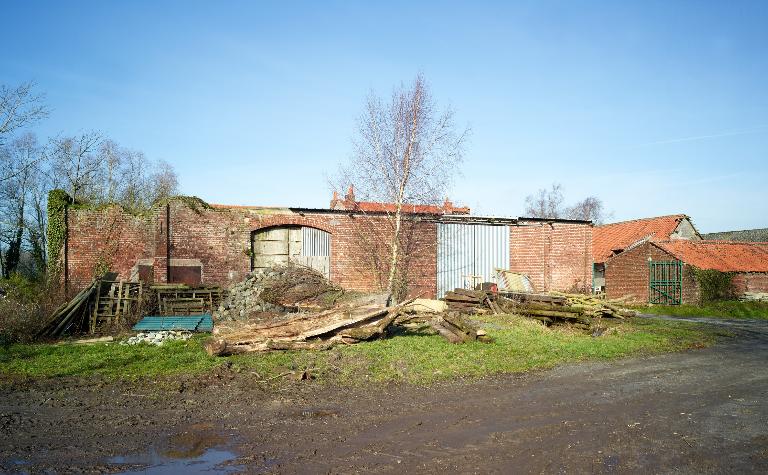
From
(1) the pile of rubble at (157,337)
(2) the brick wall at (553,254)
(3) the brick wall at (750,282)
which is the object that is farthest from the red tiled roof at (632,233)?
Result: (1) the pile of rubble at (157,337)

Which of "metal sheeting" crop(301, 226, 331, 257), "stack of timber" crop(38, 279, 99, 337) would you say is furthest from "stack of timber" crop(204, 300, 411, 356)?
"metal sheeting" crop(301, 226, 331, 257)

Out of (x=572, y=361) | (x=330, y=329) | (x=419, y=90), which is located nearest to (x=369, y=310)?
(x=330, y=329)

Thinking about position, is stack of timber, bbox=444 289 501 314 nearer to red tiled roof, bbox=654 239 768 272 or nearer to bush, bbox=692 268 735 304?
red tiled roof, bbox=654 239 768 272

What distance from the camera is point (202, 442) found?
5.79 m

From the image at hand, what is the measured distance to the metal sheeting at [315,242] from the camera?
20.5 metres

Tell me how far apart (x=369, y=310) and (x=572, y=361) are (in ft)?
14.7

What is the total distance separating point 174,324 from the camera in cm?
1364

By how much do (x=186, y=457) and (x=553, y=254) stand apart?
20256mm

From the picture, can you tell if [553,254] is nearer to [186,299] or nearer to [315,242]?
[315,242]

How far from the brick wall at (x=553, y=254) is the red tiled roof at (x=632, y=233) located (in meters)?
8.80

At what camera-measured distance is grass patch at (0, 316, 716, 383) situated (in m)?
9.09

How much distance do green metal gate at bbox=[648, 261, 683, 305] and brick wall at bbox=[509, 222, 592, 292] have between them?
15.5 ft

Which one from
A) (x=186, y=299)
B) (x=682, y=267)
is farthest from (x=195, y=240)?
(x=682, y=267)

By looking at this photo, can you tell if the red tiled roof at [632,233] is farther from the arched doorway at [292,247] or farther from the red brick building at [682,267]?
the arched doorway at [292,247]
